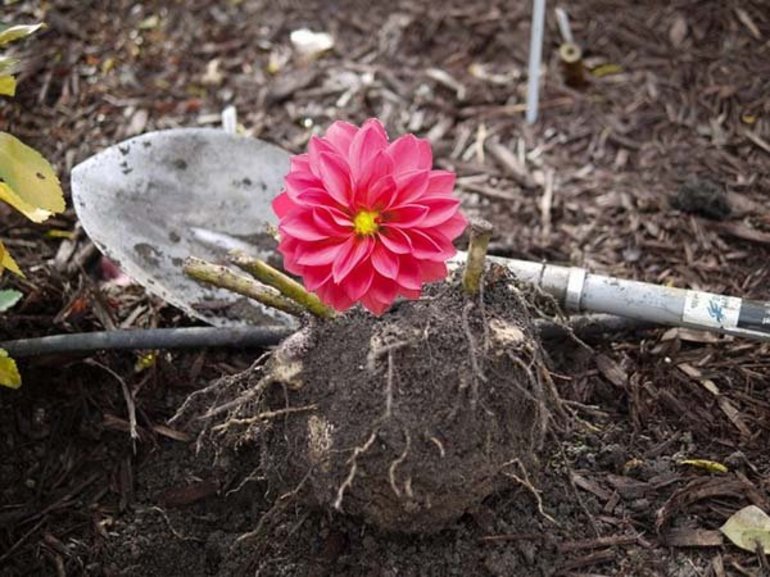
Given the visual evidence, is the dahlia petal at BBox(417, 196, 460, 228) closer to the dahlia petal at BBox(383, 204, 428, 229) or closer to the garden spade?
the dahlia petal at BBox(383, 204, 428, 229)

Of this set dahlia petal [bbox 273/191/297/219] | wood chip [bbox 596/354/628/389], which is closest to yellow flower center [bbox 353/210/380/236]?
dahlia petal [bbox 273/191/297/219]

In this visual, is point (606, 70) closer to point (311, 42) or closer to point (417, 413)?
point (311, 42)

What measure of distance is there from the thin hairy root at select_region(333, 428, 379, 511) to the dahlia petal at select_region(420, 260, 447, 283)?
22 centimetres

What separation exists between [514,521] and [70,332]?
89 centimetres

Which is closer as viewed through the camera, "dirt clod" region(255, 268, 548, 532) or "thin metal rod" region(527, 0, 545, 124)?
"dirt clod" region(255, 268, 548, 532)

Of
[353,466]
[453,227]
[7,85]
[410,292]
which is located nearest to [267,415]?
[353,466]

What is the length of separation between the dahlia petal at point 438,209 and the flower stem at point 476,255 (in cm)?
4

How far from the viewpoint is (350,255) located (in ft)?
4.00

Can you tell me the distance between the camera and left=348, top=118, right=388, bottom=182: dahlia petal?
4.04ft

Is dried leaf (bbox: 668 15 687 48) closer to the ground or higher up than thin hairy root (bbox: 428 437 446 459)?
closer to the ground

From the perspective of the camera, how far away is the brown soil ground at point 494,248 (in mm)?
1373

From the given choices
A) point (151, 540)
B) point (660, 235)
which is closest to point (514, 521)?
point (151, 540)

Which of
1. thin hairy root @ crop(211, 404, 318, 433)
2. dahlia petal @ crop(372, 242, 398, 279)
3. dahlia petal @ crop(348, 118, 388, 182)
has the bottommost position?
thin hairy root @ crop(211, 404, 318, 433)

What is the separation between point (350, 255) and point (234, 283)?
23 cm
